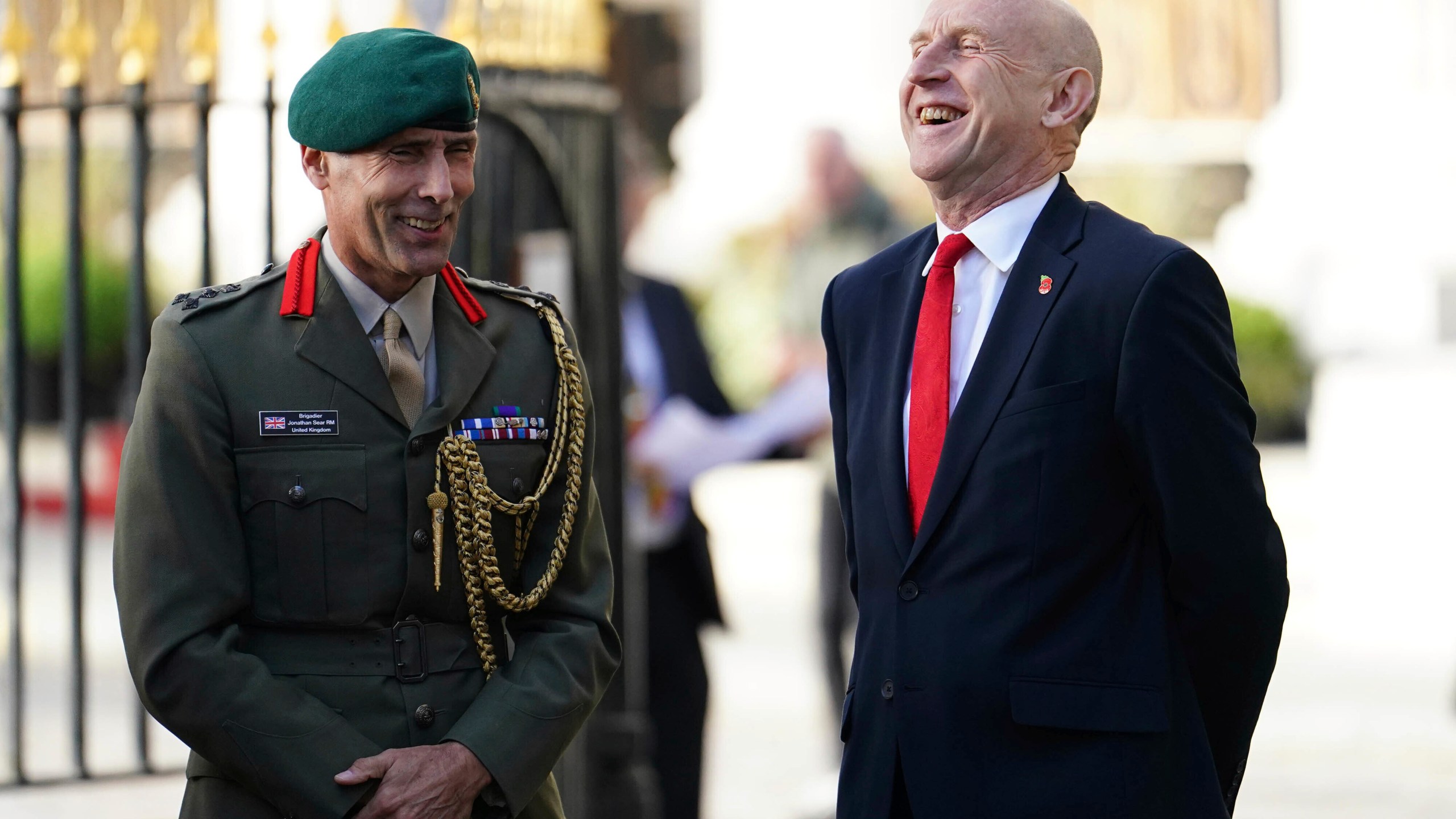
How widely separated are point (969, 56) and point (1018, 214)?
24cm

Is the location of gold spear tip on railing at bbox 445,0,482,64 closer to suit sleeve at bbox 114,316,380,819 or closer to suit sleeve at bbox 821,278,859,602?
suit sleeve at bbox 821,278,859,602

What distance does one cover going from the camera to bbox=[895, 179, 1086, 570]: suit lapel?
2.56m

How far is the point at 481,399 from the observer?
8.68 feet

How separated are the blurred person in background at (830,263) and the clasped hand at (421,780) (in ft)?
8.66

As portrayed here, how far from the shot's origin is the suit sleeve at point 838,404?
2908 mm

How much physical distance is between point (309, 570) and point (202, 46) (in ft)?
8.39

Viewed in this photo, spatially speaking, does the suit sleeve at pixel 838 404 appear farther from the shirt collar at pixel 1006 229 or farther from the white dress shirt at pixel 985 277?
the shirt collar at pixel 1006 229

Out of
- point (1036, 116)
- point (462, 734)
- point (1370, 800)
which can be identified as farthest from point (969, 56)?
point (1370, 800)

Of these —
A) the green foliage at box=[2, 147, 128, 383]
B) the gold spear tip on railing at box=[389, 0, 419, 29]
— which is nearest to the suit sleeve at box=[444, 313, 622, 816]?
the gold spear tip on railing at box=[389, 0, 419, 29]

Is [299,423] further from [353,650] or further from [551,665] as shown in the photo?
[551,665]

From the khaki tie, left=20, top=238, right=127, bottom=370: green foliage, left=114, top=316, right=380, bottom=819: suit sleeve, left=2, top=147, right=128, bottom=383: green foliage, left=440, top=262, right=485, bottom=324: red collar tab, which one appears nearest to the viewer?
left=114, top=316, right=380, bottom=819: suit sleeve

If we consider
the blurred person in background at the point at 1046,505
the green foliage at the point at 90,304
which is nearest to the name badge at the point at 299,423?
the blurred person in background at the point at 1046,505

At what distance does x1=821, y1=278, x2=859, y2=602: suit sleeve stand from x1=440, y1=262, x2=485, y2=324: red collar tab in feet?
1.91

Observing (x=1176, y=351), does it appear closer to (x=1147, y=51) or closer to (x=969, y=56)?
(x=969, y=56)
